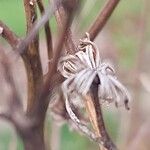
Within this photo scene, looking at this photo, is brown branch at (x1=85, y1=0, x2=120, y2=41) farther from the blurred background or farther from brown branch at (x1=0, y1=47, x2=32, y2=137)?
brown branch at (x1=0, y1=47, x2=32, y2=137)

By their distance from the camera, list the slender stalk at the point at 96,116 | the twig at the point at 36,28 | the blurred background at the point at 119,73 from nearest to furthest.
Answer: the twig at the point at 36,28, the slender stalk at the point at 96,116, the blurred background at the point at 119,73

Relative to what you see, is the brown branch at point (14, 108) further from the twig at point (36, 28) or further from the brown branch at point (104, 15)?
the brown branch at point (104, 15)

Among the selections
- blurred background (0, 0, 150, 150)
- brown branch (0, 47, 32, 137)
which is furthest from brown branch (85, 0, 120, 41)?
brown branch (0, 47, 32, 137)

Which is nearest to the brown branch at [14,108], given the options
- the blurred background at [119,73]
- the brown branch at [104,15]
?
the blurred background at [119,73]

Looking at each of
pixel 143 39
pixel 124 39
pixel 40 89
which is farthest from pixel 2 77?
pixel 124 39

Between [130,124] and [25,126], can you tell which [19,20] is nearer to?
[130,124]

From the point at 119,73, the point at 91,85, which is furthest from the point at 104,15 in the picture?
the point at 119,73
